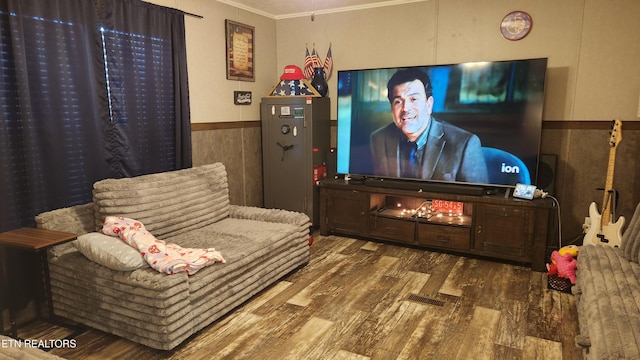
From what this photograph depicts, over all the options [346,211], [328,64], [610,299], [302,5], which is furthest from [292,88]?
[610,299]

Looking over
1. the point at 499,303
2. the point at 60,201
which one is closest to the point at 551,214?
the point at 499,303

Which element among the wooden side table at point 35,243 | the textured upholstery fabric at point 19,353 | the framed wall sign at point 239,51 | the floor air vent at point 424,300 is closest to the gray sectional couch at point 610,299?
the floor air vent at point 424,300

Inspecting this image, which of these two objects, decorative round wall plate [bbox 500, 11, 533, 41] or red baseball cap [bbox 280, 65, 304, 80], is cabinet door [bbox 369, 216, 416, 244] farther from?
decorative round wall plate [bbox 500, 11, 533, 41]

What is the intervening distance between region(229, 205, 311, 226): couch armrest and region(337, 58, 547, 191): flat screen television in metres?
1.19

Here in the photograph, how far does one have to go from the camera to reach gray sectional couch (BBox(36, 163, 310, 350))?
2439mm

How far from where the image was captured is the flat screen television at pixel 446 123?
380cm

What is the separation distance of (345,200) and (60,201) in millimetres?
2621

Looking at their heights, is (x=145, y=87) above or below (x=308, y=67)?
below

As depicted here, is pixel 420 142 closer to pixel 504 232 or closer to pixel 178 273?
pixel 504 232

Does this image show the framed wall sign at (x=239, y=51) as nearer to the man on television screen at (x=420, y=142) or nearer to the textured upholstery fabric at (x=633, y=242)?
the man on television screen at (x=420, y=142)

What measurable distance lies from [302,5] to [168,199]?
274 centimetres

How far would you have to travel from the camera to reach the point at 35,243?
7.86ft

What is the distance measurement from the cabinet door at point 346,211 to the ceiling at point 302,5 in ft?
6.71

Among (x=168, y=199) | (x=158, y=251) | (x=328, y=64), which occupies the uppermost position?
(x=328, y=64)
